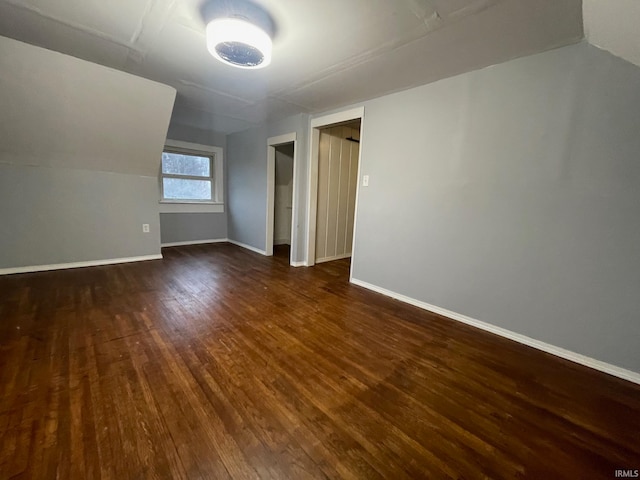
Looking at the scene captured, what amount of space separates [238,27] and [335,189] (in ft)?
8.71

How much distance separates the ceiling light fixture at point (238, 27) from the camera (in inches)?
61.3

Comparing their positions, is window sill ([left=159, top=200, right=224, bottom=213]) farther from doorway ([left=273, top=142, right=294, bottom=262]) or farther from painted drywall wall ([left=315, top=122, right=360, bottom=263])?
painted drywall wall ([left=315, top=122, right=360, bottom=263])

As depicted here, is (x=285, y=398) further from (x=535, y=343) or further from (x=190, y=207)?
(x=190, y=207)

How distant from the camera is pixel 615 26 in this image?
1.37m

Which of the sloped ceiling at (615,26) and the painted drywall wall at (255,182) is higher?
the sloped ceiling at (615,26)

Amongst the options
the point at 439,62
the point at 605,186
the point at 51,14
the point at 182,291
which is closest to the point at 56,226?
the point at 182,291

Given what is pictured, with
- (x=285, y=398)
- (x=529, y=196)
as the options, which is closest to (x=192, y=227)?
(x=285, y=398)

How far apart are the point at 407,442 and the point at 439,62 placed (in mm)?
2599

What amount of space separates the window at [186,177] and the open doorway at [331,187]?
270 cm

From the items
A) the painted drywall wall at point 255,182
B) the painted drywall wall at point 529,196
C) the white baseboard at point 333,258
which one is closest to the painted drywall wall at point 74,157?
the painted drywall wall at point 255,182

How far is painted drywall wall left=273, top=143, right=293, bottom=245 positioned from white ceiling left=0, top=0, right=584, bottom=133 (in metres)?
2.38

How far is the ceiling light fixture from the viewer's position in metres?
1.56

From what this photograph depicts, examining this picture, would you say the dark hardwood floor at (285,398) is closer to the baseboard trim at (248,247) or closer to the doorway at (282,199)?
the baseboard trim at (248,247)

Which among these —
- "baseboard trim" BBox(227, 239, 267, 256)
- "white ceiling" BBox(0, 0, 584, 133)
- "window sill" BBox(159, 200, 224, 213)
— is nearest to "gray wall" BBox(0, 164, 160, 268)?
"window sill" BBox(159, 200, 224, 213)
